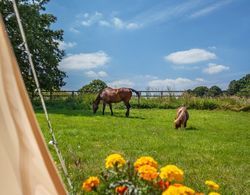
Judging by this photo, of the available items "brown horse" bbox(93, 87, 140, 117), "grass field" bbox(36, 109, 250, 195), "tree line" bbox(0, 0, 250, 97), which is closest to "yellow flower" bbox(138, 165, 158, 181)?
"grass field" bbox(36, 109, 250, 195)

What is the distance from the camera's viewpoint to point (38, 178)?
1.50 metres

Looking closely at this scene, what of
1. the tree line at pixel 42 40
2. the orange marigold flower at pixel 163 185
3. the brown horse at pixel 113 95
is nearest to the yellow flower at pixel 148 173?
the orange marigold flower at pixel 163 185

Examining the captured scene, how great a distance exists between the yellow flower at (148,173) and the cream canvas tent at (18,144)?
1588 millimetres

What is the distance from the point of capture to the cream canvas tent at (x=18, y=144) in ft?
4.80

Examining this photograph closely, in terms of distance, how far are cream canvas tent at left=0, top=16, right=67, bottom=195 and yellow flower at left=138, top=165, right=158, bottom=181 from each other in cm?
159

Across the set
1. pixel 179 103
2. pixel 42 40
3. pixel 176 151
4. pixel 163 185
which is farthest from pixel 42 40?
pixel 163 185

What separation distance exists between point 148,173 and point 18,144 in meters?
1.65

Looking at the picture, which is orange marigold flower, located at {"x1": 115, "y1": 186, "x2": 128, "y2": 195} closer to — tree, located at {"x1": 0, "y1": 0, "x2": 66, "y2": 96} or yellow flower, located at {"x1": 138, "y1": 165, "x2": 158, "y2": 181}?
yellow flower, located at {"x1": 138, "y1": 165, "x2": 158, "y2": 181}

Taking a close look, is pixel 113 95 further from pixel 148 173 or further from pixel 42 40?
pixel 148 173

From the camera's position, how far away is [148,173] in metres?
3.06

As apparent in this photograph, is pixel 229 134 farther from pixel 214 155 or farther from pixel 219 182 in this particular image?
pixel 219 182

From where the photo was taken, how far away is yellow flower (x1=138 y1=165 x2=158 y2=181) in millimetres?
3057

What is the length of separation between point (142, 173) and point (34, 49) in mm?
27807

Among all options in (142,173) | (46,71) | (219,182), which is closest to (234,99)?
(46,71)
